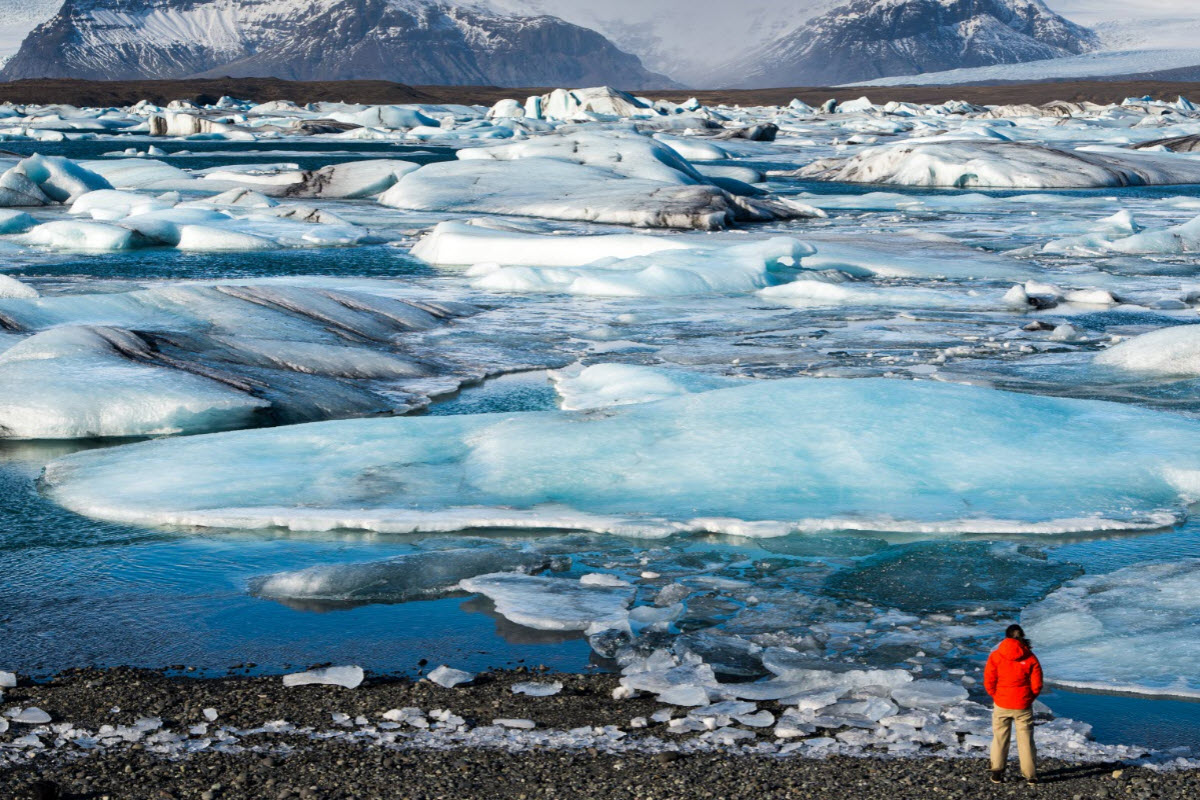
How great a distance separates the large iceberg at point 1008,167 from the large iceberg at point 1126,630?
2192 cm

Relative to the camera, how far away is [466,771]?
3.37 meters

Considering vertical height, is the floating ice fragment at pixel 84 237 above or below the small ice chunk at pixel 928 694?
above

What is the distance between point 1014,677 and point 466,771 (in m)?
1.44

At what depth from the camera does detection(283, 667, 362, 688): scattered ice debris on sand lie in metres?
3.97

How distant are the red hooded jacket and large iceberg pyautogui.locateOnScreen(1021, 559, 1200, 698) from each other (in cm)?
74

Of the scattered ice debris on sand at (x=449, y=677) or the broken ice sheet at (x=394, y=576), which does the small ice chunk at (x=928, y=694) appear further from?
the broken ice sheet at (x=394, y=576)

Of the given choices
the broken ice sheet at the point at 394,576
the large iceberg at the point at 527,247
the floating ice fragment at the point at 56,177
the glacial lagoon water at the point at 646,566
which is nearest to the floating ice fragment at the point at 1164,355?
the glacial lagoon water at the point at 646,566

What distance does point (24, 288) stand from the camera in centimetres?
951

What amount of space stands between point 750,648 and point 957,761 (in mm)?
928

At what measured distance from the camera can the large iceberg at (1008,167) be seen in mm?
25422

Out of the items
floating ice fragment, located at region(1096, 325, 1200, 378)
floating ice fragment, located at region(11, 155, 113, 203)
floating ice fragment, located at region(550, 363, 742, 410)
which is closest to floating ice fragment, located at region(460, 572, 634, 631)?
floating ice fragment, located at region(550, 363, 742, 410)

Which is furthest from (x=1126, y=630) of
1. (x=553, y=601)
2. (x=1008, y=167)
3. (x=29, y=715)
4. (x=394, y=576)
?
(x=1008, y=167)

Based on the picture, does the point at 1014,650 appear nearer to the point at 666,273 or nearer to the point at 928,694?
the point at 928,694

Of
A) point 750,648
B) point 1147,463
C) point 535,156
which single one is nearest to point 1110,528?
point 1147,463
